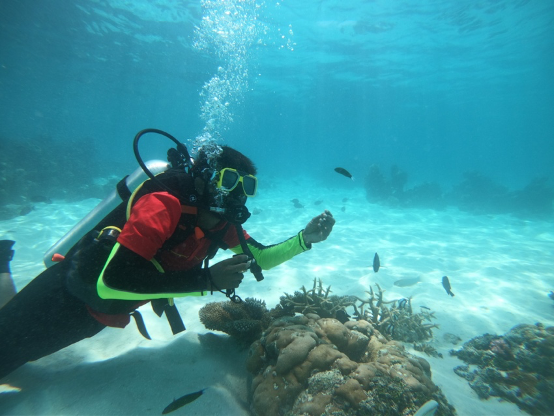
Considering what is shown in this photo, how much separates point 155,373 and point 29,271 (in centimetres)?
717

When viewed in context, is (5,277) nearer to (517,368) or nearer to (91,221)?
(91,221)

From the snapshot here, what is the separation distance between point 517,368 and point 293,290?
4.39m

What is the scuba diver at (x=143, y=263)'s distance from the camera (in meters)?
2.03

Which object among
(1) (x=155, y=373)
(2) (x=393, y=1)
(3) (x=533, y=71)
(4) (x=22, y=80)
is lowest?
(1) (x=155, y=373)

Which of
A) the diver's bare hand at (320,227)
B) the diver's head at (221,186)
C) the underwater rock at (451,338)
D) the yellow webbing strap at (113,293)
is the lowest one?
the underwater rock at (451,338)

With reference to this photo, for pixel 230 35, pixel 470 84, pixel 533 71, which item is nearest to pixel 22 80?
pixel 230 35

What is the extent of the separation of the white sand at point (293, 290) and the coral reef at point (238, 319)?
0.75 feet

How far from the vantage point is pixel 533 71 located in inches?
1305

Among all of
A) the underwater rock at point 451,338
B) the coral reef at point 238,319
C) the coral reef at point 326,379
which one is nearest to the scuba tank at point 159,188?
the coral reef at point 326,379

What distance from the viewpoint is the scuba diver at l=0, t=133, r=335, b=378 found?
6.66ft

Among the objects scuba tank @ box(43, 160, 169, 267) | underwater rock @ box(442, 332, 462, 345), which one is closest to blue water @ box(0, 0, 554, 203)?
scuba tank @ box(43, 160, 169, 267)

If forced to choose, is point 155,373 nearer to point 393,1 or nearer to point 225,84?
point 393,1

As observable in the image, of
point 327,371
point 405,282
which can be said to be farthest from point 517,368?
point 327,371

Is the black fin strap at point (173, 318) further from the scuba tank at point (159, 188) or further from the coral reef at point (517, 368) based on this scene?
the coral reef at point (517, 368)
